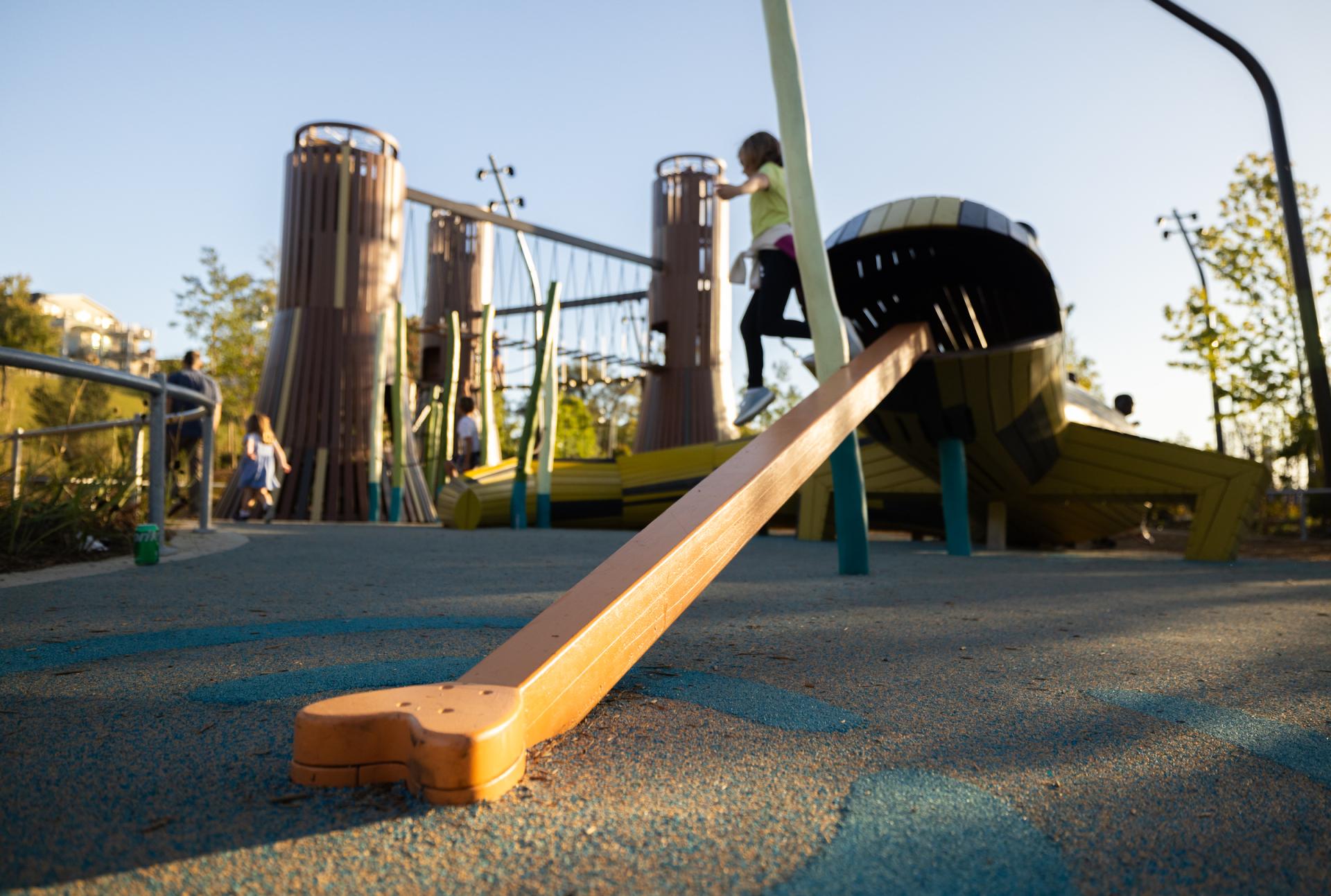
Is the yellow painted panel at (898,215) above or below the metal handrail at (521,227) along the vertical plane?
below

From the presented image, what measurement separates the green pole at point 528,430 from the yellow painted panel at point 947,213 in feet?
17.1

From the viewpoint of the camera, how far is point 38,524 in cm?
382

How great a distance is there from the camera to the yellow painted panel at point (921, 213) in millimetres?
3941

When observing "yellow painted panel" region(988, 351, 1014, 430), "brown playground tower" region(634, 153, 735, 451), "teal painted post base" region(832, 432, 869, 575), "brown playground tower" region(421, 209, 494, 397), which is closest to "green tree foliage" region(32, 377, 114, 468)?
"teal painted post base" region(832, 432, 869, 575)

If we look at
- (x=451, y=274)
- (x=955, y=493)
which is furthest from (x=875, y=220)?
(x=451, y=274)

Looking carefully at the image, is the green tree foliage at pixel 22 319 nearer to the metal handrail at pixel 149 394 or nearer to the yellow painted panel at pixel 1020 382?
the metal handrail at pixel 149 394

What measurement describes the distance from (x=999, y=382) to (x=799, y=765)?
12.5 feet

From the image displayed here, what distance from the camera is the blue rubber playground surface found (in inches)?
35.8

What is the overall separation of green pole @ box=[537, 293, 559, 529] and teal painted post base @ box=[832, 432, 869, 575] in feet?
16.6

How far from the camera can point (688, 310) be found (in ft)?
59.8

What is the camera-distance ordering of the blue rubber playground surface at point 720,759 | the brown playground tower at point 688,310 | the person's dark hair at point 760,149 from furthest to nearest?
1. the brown playground tower at point 688,310
2. the person's dark hair at point 760,149
3. the blue rubber playground surface at point 720,759

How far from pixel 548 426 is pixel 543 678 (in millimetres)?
8127

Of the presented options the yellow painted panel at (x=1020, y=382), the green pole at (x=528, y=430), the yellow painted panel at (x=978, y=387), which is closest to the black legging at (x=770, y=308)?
the yellow painted panel at (x=978, y=387)

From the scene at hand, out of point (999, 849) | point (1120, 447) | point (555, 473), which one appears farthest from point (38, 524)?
point (1120, 447)
